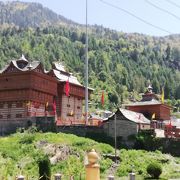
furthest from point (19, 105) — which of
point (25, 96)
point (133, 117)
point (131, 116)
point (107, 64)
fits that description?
point (107, 64)

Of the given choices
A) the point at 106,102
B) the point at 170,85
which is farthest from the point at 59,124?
the point at 170,85

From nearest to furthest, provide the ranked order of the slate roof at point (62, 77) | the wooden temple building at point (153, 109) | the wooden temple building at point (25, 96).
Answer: the wooden temple building at point (25, 96)
the slate roof at point (62, 77)
the wooden temple building at point (153, 109)

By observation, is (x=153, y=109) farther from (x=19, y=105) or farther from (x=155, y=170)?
(x=155, y=170)

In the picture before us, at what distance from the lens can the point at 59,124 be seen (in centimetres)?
4975

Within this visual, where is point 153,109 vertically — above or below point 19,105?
above

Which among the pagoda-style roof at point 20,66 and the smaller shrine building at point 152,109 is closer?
the pagoda-style roof at point 20,66

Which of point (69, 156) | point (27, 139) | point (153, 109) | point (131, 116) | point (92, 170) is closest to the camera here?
point (92, 170)

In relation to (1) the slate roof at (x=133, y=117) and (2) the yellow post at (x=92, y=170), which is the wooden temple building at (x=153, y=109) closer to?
(1) the slate roof at (x=133, y=117)

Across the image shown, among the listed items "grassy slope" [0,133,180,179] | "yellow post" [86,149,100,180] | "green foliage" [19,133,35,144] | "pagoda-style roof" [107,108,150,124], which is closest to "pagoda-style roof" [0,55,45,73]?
"grassy slope" [0,133,180,179]

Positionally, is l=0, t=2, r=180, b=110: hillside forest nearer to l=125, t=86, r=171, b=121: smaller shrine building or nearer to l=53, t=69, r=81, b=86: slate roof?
l=125, t=86, r=171, b=121: smaller shrine building

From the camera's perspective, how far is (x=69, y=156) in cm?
4109

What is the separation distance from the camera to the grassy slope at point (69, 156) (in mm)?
38875

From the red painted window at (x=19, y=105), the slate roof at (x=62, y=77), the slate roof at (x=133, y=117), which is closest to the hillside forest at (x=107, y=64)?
the slate roof at (x=62, y=77)

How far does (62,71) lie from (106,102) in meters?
68.3
